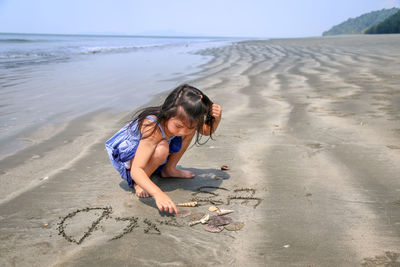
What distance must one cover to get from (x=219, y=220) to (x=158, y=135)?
1.83ft

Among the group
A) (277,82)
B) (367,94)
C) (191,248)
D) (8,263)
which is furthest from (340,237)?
(277,82)

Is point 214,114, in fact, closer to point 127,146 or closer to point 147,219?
point 127,146

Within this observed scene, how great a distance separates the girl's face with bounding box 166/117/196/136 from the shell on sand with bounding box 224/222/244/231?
539mm

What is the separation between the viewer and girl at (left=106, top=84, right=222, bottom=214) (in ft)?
6.21

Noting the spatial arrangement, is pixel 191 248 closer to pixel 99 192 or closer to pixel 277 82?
pixel 99 192

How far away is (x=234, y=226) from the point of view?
1.76 metres

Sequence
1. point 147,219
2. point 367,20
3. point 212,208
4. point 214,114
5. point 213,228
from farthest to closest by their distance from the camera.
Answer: point 367,20 < point 214,114 < point 212,208 < point 147,219 < point 213,228

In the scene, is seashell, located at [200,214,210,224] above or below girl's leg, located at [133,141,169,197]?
below

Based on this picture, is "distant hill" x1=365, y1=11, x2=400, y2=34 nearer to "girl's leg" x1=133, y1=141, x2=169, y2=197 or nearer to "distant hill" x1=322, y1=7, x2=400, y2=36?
"distant hill" x1=322, y1=7, x2=400, y2=36

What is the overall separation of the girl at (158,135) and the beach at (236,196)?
163mm

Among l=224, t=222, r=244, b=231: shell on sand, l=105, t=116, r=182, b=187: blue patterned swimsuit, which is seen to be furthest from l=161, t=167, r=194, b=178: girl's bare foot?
l=224, t=222, r=244, b=231: shell on sand

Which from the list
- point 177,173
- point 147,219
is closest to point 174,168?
point 177,173

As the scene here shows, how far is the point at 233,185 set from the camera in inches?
89.1

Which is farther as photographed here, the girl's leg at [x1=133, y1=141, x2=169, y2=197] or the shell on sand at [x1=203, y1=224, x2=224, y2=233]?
the girl's leg at [x1=133, y1=141, x2=169, y2=197]
